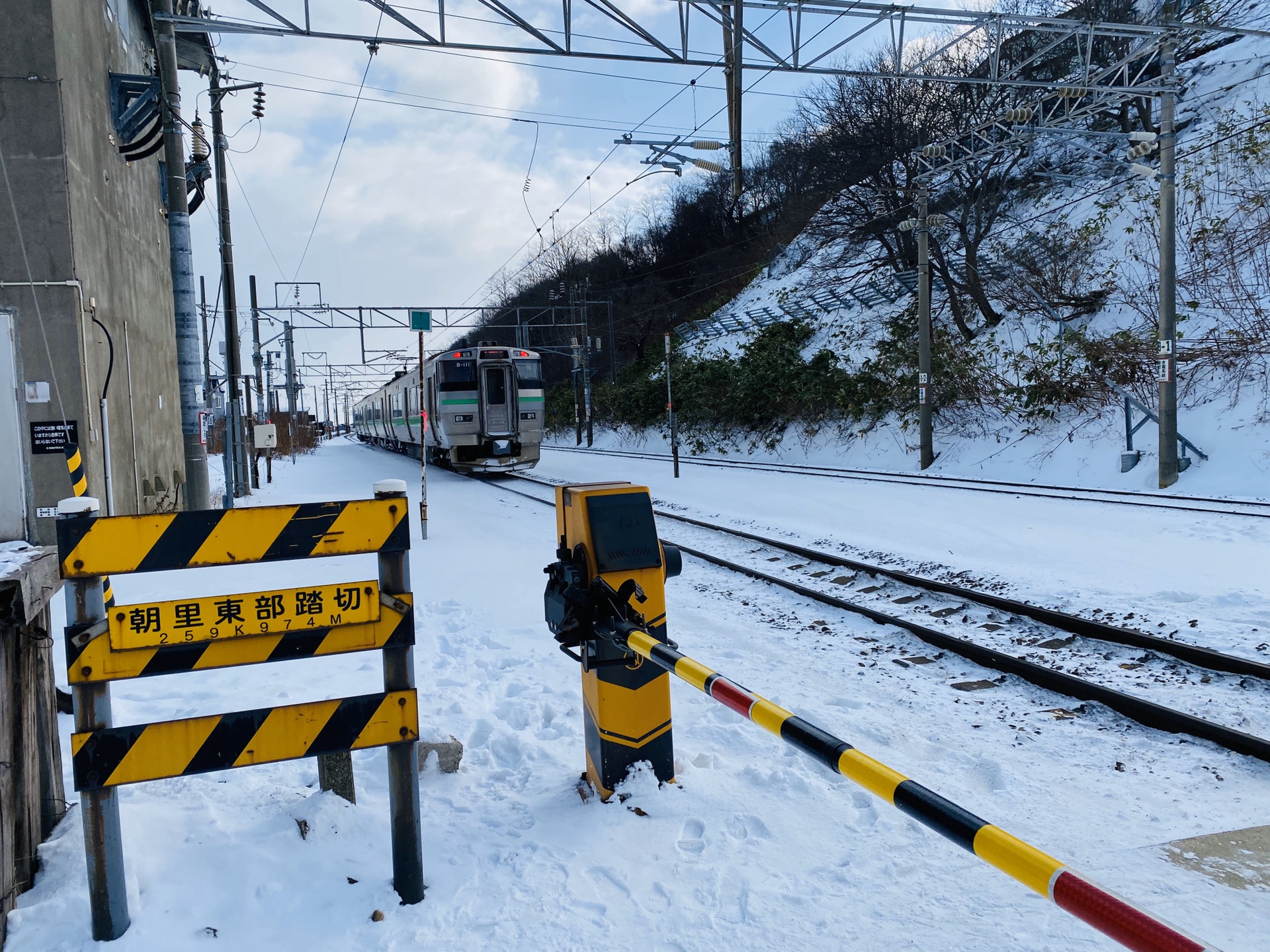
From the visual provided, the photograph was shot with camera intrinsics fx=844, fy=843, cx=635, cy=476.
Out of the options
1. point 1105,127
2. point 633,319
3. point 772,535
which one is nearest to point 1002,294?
point 1105,127

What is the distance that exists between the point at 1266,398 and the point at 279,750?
16975mm

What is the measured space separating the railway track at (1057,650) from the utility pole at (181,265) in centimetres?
730

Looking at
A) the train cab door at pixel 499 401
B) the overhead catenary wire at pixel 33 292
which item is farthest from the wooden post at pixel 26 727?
the train cab door at pixel 499 401

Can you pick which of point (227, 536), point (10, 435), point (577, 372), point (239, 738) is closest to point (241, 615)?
point (227, 536)

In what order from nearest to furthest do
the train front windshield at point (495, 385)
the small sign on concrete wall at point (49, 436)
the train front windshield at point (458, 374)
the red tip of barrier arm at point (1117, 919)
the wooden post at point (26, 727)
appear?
the red tip of barrier arm at point (1117, 919), the wooden post at point (26, 727), the small sign on concrete wall at point (49, 436), the train front windshield at point (458, 374), the train front windshield at point (495, 385)

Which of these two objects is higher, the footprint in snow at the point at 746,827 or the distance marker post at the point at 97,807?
the distance marker post at the point at 97,807

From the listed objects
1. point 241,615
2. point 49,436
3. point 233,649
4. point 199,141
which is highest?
point 199,141

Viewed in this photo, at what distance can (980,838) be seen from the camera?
65.3 inches

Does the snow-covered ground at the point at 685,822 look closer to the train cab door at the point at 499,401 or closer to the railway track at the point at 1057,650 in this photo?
the railway track at the point at 1057,650

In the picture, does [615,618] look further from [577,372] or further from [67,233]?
[577,372]

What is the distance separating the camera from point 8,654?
9.41ft

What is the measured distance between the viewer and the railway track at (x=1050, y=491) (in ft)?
36.1

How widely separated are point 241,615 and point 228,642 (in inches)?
3.7

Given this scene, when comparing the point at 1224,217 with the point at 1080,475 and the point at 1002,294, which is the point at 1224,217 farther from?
the point at 1080,475
